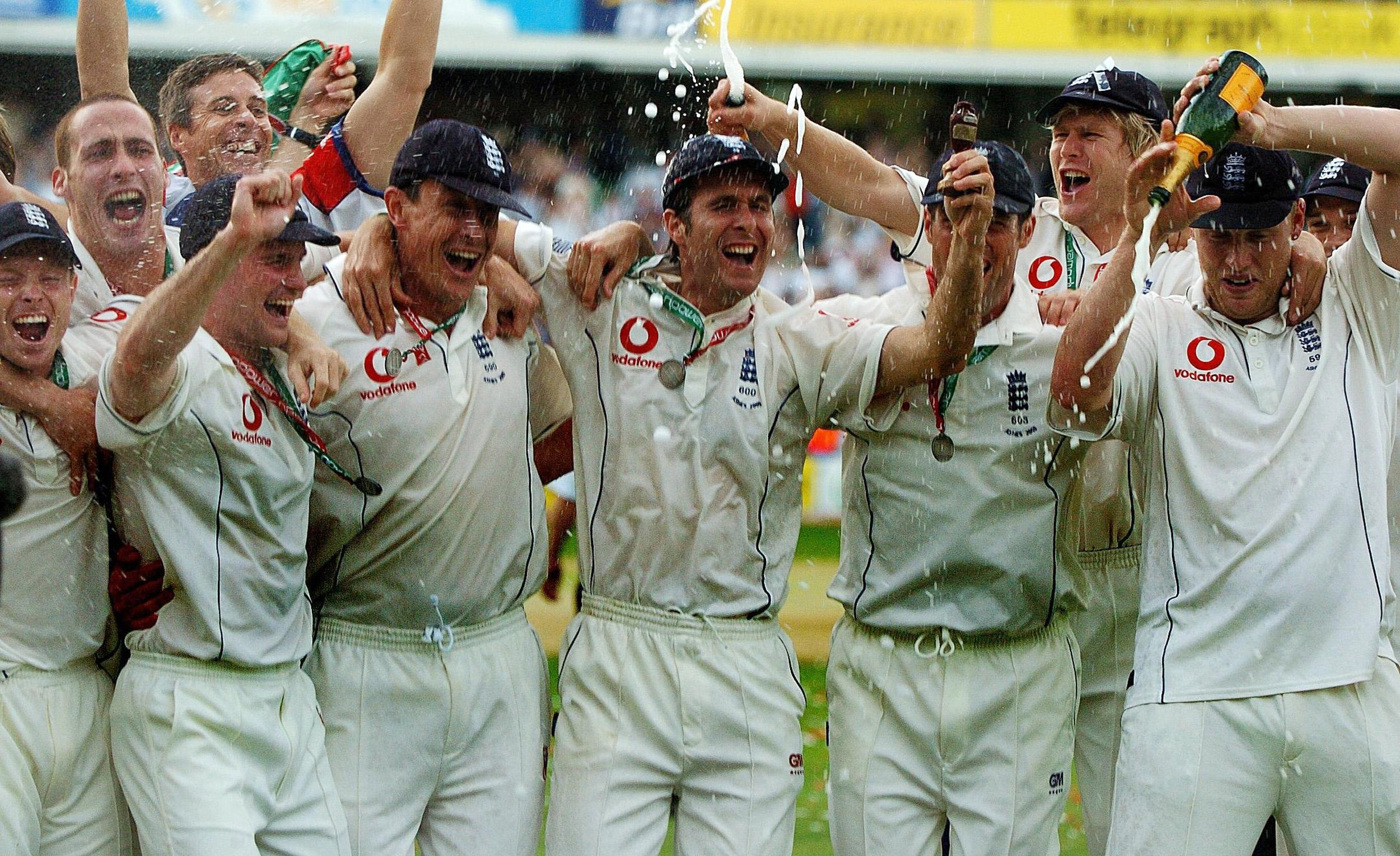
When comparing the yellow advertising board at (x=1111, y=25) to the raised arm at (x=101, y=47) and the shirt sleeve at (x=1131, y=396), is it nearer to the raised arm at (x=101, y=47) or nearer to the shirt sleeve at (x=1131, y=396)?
the raised arm at (x=101, y=47)

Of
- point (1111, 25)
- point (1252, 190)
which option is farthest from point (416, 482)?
point (1111, 25)

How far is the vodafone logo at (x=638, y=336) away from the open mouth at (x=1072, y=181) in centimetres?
157

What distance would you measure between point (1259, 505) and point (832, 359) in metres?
1.26

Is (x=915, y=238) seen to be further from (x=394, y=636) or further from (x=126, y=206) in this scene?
(x=126, y=206)

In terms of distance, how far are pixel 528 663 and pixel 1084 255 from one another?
2.22 meters

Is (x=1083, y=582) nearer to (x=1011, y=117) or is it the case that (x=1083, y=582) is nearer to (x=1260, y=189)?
(x=1260, y=189)

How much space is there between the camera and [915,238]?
16.4 ft

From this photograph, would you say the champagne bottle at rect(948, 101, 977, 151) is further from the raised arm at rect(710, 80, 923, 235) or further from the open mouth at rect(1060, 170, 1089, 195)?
the open mouth at rect(1060, 170, 1089, 195)

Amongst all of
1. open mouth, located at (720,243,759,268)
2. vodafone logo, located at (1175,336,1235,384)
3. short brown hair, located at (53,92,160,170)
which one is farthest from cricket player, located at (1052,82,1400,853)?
short brown hair, located at (53,92,160,170)

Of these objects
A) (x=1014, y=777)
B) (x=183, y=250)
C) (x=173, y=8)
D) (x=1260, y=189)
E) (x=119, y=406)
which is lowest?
(x=1014, y=777)

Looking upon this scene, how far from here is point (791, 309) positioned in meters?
4.95

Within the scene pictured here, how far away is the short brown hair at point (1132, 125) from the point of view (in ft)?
17.7

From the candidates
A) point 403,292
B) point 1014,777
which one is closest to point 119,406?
point 403,292

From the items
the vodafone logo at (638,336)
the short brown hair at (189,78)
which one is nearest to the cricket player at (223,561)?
the vodafone logo at (638,336)
